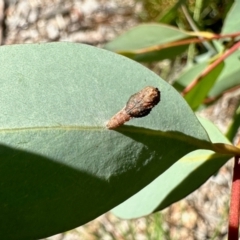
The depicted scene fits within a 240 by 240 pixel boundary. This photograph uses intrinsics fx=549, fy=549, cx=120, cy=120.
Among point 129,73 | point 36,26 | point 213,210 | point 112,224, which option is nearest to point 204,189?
point 213,210

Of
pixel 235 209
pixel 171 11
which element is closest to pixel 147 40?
pixel 171 11

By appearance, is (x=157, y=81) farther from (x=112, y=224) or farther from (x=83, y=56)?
(x=112, y=224)

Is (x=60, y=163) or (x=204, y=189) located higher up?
(x=60, y=163)

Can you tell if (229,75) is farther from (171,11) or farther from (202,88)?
(171,11)

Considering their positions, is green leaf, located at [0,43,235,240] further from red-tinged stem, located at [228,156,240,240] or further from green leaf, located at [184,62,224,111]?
green leaf, located at [184,62,224,111]

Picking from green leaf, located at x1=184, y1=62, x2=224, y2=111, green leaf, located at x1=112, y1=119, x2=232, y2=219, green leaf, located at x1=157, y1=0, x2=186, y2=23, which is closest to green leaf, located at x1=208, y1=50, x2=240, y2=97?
green leaf, located at x1=184, y1=62, x2=224, y2=111
